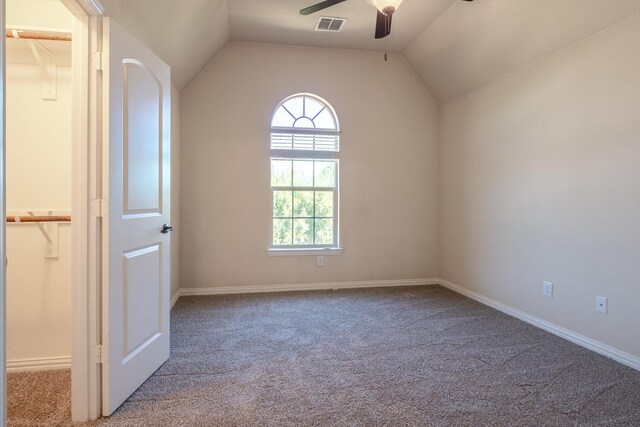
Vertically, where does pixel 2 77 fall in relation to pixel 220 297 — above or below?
above

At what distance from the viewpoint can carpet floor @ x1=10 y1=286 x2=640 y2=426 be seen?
5.89ft

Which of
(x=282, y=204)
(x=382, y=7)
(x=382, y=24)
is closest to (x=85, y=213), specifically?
(x=382, y=7)

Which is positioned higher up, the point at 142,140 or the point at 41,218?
the point at 142,140

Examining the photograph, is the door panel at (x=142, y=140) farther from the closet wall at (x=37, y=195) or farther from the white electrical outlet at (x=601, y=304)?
the white electrical outlet at (x=601, y=304)

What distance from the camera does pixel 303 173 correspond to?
4383 millimetres

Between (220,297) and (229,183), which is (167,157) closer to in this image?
(229,183)

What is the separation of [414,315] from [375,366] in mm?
1182

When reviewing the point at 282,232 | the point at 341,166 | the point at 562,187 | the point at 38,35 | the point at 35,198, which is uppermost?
A: the point at 38,35

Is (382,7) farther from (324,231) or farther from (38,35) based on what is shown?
(324,231)

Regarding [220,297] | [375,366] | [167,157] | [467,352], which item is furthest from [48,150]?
[467,352]

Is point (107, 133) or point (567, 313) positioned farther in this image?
point (567, 313)

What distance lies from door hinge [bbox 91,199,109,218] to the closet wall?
0.70m

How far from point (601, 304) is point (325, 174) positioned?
2.96 metres

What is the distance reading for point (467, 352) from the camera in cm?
255
